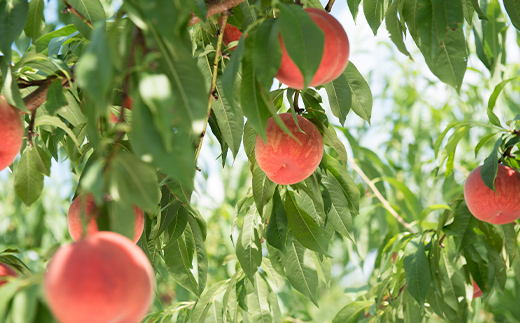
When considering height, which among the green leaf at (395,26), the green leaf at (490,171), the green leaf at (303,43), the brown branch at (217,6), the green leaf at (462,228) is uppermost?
the green leaf at (303,43)

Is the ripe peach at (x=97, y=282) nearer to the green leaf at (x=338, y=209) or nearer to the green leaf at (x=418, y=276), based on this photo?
the green leaf at (x=338, y=209)

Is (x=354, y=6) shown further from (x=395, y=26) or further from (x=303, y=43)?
(x=303, y=43)

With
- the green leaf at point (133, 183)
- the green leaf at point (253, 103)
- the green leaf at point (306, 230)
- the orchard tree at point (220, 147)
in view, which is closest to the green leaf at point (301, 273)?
the orchard tree at point (220, 147)

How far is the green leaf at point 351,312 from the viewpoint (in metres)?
1.56

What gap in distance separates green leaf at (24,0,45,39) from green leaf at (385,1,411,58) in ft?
2.48

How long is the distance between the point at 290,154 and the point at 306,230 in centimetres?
19

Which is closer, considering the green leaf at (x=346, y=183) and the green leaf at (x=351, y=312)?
the green leaf at (x=346, y=183)

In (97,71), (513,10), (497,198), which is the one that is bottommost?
(497,198)

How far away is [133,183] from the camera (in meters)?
0.53

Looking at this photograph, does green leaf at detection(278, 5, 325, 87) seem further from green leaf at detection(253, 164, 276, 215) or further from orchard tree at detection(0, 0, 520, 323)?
green leaf at detection(253, 164, 276, 215)

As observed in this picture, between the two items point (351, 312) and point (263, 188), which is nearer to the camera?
point (263, 188)

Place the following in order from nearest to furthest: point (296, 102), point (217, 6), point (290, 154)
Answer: point (217, 6) → point (290, 154) → point (296, 102)

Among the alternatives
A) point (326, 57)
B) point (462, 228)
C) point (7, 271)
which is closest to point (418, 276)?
point (462, 228)

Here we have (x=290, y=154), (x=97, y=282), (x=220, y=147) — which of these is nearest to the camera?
(x=97, y=282)
